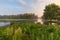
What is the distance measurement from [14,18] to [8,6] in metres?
0.29

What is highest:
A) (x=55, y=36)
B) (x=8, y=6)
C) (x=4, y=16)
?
(x=8, y=6)

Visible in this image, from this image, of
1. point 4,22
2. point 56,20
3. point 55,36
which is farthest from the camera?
point 56,20

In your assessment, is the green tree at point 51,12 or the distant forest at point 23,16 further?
the green tree at point 51,12

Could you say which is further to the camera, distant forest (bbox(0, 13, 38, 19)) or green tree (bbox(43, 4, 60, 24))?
green tree (bbox(43, 4, 60, 24))

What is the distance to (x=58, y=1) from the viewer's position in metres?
2.67

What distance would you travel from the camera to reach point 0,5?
98.7 inches

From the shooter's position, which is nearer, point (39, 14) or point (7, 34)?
point (7, 34)

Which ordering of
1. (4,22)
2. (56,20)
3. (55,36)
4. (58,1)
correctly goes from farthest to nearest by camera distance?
1. (58,1)
2. (56,20)
3. (4,22)
4. (55,36)

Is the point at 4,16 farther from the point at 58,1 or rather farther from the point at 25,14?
the point at 58,1

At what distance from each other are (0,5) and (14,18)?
337 millimetres

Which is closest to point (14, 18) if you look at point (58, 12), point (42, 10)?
point (42, 10)

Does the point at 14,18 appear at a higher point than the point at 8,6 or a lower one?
lower

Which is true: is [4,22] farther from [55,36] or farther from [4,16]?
[55,36]

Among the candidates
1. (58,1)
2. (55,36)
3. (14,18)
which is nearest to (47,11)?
(58,1)
